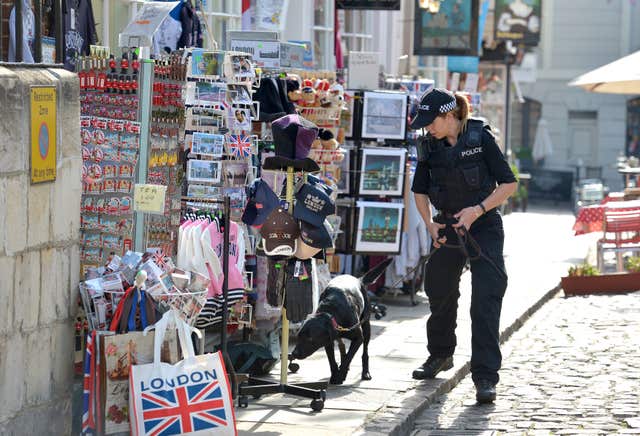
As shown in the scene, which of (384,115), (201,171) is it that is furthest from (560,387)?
(384,115)

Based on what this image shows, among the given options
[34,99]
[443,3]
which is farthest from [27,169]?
[443,3]

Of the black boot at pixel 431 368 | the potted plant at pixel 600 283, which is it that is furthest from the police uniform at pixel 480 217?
the potted plant at pixel 600 283

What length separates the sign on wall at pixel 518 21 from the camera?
27703mm

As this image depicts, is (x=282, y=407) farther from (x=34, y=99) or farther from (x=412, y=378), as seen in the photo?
(x=34, y=99)

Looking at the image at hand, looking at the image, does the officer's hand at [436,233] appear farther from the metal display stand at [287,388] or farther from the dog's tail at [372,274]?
the metal display stand at [287,388]

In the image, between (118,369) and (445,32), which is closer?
(118,369)

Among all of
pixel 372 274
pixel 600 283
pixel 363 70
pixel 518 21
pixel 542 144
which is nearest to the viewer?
pixel 372 274

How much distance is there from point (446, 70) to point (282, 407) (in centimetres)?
1643

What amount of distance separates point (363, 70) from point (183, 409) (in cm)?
705

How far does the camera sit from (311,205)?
26.6ft

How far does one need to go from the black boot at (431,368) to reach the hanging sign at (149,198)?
8.14 feet

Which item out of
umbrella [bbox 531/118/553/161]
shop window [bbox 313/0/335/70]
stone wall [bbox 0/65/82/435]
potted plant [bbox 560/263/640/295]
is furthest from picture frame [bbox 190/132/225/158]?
umbrella [bbox 531/118/553/161]

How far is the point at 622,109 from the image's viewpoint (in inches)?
1800

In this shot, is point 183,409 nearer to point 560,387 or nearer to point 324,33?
point 560,387
